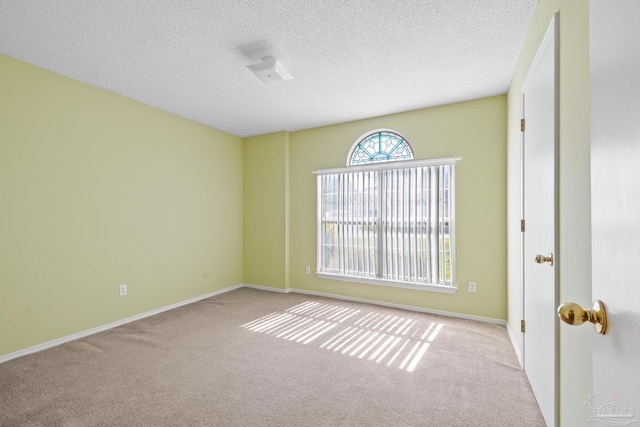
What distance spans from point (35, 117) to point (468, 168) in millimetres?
4341

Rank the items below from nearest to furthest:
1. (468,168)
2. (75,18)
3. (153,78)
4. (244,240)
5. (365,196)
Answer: (75,18) < (153,78) < (468,168) < (365,196) < (244,240)

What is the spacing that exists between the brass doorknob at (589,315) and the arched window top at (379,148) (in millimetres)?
3314

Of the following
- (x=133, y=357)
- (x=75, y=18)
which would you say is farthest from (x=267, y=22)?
(x=133, y=357)

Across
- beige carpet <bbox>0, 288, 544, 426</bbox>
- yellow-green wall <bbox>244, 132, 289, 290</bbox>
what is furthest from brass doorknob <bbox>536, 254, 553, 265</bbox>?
yellow-green wall <bbox>244, 132, 289, 290</bbox>

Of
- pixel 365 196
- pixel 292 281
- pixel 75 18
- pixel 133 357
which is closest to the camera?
pixel 75 18

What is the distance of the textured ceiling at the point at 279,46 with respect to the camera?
1949 millimetres

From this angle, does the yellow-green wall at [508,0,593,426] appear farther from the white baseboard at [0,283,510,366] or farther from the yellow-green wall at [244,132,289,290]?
the yellow-green wall at [244,132,289,290]

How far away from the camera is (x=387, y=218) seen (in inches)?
154

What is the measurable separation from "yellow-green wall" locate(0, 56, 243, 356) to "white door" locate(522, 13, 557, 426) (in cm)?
383

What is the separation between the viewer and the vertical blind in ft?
11.7

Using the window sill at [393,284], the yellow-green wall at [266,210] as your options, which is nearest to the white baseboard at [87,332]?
the yellow-green wall at [266,210]

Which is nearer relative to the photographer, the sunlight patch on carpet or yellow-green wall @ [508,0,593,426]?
yellow-green wall @ [508,0,593,426]

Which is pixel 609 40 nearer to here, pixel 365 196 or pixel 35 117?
pixel 365 196

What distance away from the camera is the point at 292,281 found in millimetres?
4641
